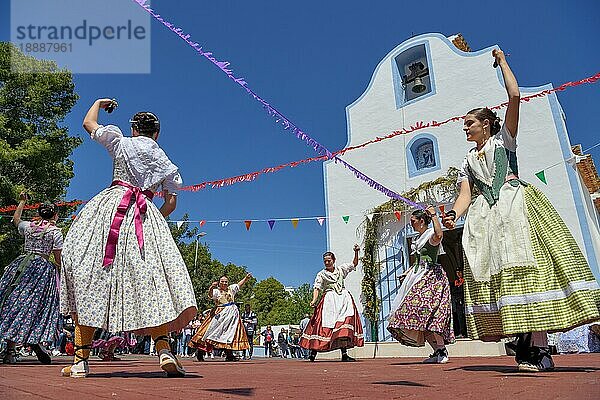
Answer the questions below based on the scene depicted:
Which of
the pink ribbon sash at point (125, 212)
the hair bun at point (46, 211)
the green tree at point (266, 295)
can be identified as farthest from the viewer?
the green tree at point (266, 295)

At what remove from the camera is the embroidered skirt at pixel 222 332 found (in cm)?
887

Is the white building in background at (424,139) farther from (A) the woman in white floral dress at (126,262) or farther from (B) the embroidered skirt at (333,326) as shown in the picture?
(A) the woman in white floral dress at (126,262)

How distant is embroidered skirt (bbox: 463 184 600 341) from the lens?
132 inches

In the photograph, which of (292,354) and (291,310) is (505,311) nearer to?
(292,354)

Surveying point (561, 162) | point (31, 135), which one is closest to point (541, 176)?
point (561, 162)

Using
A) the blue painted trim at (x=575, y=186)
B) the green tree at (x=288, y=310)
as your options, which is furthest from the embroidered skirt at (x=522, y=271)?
the green tree at (x=288, y=310)

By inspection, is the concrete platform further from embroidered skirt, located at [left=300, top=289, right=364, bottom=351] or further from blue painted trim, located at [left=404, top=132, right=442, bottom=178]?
blue painted trim, located at [left=404, top=132, right=442, bottom=178]

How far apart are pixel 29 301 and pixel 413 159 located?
30.4 ft

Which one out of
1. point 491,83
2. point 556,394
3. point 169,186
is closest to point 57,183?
point 491,83

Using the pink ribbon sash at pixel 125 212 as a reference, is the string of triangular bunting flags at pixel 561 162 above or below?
above

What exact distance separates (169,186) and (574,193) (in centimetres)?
896

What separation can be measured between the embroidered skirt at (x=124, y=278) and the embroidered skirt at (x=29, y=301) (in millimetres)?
3092

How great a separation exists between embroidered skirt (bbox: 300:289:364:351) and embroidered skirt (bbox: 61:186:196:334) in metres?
4.85

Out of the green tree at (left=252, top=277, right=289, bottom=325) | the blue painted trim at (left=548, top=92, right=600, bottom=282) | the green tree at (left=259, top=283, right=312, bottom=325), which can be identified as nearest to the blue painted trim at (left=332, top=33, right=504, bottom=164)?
the blue painted trim at (left=548, top=92, right=600, bottom=282)
